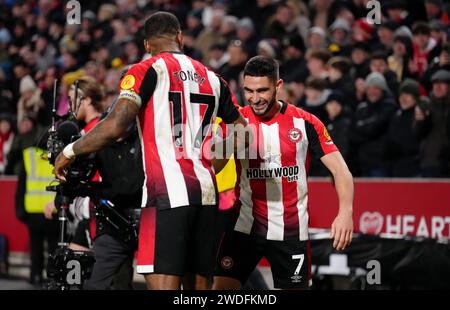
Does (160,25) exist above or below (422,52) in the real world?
below

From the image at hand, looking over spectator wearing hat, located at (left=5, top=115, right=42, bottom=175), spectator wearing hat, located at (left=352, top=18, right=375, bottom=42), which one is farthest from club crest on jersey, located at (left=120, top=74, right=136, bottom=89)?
spectator wearing hat, located at (left=5, top=115, right=42, bottom=175)

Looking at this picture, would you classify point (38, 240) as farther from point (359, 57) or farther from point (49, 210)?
point (359, 57)

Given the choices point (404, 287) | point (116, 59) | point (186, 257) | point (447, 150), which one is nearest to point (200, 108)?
point (186, 257)

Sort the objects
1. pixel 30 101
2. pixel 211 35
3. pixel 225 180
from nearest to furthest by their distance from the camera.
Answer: pixel 225 180, pixel 211 35, pixel 30 101

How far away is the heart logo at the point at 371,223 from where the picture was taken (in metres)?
10.4

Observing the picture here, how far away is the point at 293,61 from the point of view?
13.4 m

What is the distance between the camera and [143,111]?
589 centimetres

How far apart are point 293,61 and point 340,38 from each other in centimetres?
74

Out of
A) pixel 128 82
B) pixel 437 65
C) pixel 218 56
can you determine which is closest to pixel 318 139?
pixel 128 82

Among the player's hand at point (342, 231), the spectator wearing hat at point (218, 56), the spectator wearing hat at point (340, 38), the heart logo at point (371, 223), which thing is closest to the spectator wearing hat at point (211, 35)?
the spectator wearing hat at point (218, 56)

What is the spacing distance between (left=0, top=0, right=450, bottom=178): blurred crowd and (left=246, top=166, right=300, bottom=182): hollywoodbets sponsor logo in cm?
343

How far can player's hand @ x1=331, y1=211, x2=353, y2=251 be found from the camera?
6.21 m

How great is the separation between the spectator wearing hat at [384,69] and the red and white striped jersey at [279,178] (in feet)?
16.5
